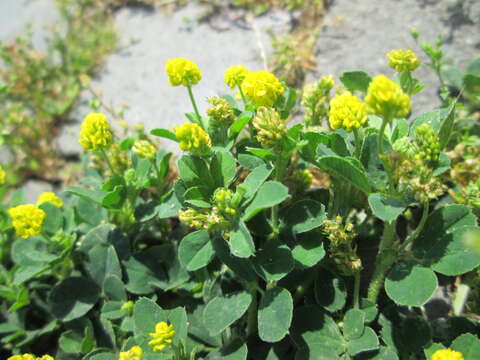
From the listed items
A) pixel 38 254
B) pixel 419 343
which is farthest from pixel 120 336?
pixel 419 343

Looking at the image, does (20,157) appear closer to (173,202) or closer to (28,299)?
(28,299)

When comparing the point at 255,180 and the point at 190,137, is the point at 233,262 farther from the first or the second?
the point at 190,137

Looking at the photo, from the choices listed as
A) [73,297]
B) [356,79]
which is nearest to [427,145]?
[356,79]

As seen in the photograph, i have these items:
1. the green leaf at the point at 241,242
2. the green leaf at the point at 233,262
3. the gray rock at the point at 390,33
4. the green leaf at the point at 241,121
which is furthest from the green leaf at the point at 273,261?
the gray rock at the point at 390,33

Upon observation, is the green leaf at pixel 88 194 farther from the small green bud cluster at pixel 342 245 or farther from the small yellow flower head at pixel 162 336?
the small green bud cluster at pixel 342 245

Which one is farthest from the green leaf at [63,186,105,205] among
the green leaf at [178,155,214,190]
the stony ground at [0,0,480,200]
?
the stony ground at [0,0,480,200]
